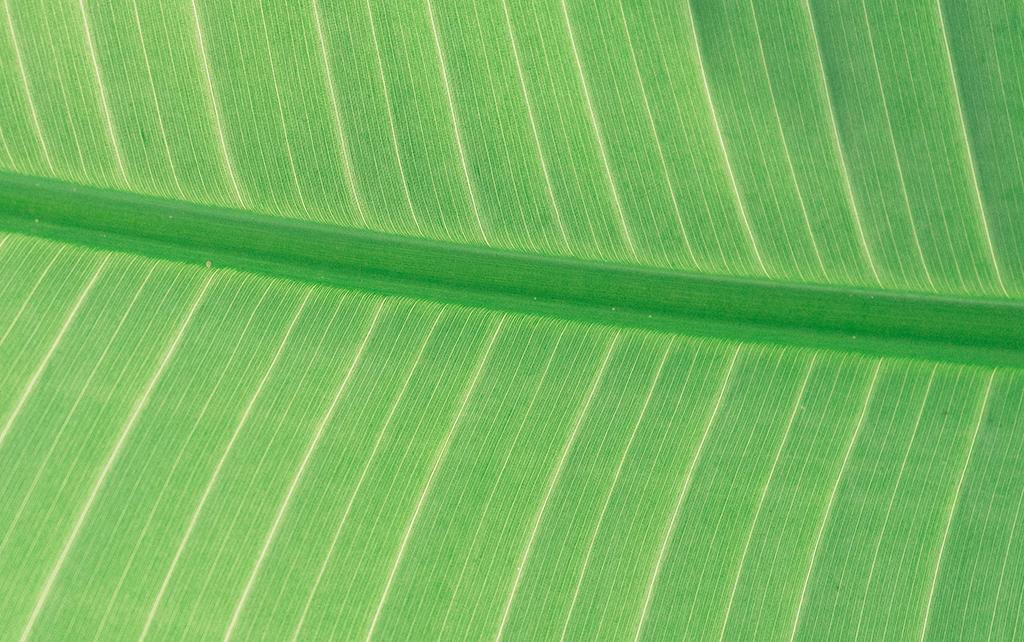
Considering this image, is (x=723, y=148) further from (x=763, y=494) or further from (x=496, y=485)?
(x=496, y=485)

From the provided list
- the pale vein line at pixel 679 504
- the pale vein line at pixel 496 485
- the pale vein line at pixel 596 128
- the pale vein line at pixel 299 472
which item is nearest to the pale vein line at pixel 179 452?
the pale vein line at pixel 299 472

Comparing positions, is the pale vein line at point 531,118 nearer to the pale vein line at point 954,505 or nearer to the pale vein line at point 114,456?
the pale vein line at point 114,456

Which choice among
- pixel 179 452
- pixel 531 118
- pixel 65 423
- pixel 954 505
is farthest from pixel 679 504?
pixel 65 423

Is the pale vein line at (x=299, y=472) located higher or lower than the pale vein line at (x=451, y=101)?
lower

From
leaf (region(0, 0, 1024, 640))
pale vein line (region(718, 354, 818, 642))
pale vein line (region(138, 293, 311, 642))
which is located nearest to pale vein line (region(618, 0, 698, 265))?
leaf (region(0, 0, 1024, 640))

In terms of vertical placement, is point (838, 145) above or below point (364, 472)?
above

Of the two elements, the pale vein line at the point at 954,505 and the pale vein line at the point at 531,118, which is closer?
the pale vein line at the point at 954,505

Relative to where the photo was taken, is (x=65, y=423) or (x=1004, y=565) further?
(x=65, y=423)
